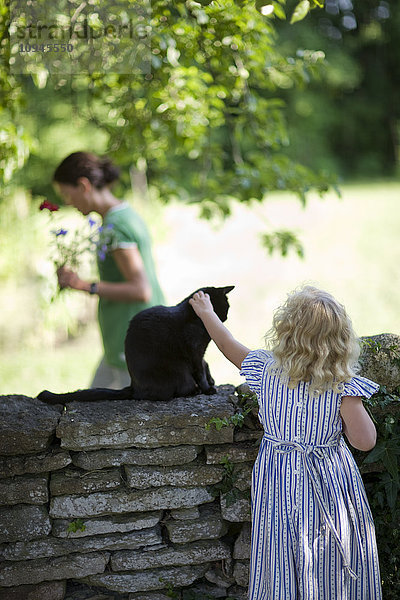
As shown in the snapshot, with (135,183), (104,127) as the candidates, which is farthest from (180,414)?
(135,183)

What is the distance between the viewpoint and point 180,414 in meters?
2.09

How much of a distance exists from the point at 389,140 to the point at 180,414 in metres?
21.0

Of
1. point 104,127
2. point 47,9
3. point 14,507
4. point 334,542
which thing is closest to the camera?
point 334,542

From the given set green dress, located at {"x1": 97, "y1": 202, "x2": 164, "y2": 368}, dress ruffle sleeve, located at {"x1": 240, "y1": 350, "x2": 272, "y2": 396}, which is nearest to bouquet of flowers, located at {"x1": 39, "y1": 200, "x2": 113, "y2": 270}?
green dress, located at {"x1": 97, "y1": 202, "x2": 164, "y2": 368}

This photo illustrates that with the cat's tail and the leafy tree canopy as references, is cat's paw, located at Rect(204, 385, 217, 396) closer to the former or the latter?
the cat's tail

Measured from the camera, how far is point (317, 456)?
182 centimetres

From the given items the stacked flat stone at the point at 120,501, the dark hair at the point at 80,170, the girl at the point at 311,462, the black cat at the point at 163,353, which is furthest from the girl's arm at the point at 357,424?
the dark hair at the point at 80,170

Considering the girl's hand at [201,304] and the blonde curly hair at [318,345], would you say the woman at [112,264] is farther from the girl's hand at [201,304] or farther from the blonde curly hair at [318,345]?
the blonde curly hair at [318,345]

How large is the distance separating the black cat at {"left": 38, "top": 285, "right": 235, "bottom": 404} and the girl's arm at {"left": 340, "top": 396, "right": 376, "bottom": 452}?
629 mm

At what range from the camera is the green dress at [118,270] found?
283cm

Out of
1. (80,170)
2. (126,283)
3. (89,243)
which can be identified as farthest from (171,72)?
(126,283)

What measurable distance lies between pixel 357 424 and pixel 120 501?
0.90 metres

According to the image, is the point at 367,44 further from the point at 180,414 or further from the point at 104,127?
the point at 180,414

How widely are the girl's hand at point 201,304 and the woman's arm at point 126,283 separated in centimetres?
73
